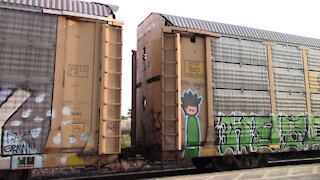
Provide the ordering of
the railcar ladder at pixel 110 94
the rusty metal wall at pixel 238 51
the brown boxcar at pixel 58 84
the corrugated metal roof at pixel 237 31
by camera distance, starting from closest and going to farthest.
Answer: the brown boxcar at pixel 58 84 < the railcar ladder at pixel 110 94 < the corrugated metal roof at pixel 237 31 < the rusty metal wall at pixel 238 51

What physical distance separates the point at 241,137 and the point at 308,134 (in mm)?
2540

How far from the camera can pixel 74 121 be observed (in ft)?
18.0

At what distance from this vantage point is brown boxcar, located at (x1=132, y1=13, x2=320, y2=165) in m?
6.52

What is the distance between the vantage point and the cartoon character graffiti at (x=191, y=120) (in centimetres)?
647

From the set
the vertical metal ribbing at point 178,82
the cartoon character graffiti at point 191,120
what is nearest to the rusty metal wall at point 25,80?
the vertical metal ribbing at point 178,82

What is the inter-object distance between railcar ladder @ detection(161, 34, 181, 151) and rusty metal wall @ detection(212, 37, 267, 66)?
4.22 feet

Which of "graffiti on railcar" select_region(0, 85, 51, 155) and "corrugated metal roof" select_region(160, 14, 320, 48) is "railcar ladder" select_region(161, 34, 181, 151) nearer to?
"corrugated metal roof" select_region(160, 14, 320, 48)

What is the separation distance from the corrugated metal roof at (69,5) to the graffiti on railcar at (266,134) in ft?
13.5

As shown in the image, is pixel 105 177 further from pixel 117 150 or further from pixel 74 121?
pixel 74 121

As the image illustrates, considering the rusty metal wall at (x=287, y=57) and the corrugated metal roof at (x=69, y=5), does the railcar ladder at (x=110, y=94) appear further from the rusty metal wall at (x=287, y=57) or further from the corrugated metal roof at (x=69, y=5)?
the rusty metal wall at (x=287, y=57)

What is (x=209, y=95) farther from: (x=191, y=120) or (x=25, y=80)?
(x=25, y=80)

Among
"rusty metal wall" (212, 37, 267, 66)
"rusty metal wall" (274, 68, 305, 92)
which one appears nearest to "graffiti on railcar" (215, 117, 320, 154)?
"rusty metal wall" (274, 68, 305, 92)

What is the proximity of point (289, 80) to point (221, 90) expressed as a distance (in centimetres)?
254

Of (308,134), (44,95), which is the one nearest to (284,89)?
(308,134)
